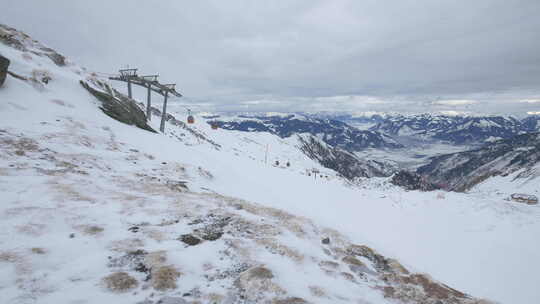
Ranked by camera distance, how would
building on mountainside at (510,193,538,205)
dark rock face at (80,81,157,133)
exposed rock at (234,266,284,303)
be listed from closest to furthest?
exposed rock at (234,266,284,303), dark rock face at (80,81,157,133), building on mountainside at (510,193,538,205)

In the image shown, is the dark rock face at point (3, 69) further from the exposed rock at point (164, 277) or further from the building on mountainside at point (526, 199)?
the building on mountainside at point (526, 199)

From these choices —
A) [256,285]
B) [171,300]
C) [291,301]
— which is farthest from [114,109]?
[291,301]

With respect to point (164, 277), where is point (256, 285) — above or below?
below

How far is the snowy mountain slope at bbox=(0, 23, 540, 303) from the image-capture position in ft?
12.7

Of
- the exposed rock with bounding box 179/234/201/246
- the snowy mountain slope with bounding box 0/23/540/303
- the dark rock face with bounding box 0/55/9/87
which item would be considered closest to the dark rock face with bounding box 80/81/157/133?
the snowy mountain slope with bounding box 0/23/540/303

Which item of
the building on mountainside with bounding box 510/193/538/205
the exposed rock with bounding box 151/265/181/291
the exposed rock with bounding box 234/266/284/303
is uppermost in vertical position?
the exposed rock with bounding box 151/265/181/291

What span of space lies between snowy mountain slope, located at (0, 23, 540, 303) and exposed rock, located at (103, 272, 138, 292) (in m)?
0.03

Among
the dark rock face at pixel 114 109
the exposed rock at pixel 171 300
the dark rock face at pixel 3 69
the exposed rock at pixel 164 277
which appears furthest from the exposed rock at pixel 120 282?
the dark rock face at pixel 114 109

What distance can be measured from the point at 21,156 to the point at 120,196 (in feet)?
11.8

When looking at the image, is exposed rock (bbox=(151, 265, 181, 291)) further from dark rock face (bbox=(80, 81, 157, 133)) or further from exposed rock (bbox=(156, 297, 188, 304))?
dark rock face (bbox=(80, 81, 157, 133))

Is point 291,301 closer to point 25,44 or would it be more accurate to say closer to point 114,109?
point 114,109

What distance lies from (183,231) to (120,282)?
1.96 m

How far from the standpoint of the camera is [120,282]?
3617 millimetres

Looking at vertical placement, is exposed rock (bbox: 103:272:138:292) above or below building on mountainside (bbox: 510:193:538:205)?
above
